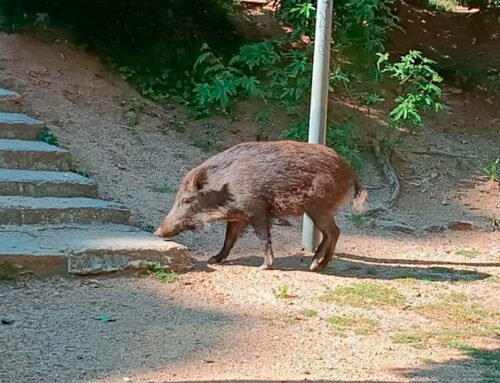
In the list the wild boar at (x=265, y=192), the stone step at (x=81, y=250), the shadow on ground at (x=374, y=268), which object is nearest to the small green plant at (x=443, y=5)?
the shadow on ground at (x=374, y=268)

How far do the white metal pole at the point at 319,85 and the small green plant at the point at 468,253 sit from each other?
4.50 ft

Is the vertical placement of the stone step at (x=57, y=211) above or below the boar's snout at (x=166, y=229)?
above

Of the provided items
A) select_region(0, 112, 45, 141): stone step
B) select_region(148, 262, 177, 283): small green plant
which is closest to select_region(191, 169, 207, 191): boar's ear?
select_region(148, 262, 177, 283): small green plant

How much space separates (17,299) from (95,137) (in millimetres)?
3869

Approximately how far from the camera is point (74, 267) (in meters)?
5.42

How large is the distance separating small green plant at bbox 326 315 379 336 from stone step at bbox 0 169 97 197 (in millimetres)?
Answer: 2691

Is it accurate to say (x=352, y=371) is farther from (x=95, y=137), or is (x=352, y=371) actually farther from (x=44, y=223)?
(x=95, y=137)

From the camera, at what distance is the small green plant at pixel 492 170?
9516 mm

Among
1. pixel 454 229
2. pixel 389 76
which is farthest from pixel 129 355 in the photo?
pixel 389 76

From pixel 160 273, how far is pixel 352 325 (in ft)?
4.77

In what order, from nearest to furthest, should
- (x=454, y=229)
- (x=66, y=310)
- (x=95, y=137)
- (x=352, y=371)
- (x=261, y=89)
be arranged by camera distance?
(x=352, y=371) → (x=66, y=310) → (x=454, y=229) → (x=95, y=137) → (x=261, y=89)

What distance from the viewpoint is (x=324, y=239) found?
20.9 feet

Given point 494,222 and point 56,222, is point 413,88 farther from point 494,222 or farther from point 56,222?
point 56,222

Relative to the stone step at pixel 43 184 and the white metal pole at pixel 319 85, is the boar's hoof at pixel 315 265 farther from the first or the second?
the stone step at pixel 43 184
